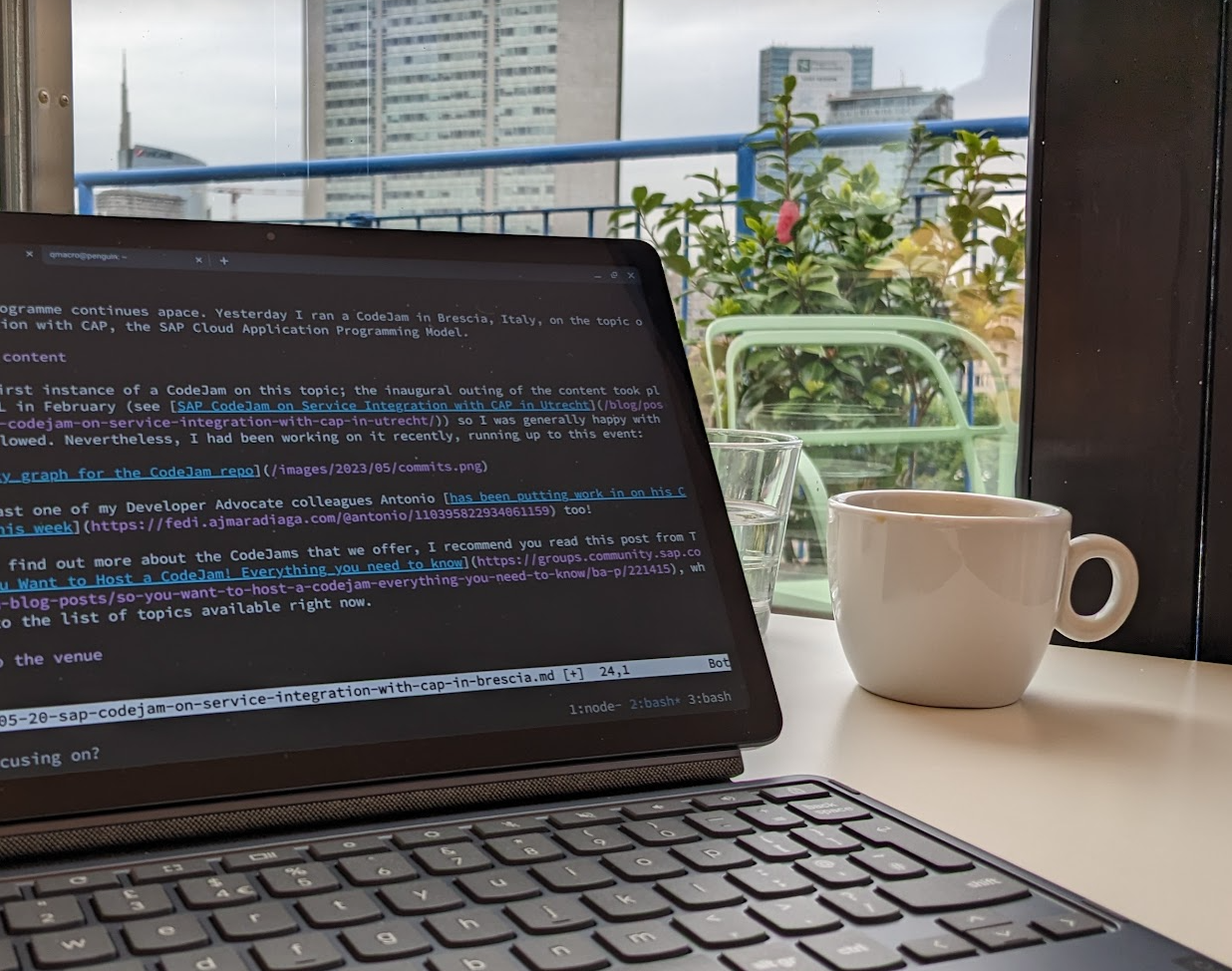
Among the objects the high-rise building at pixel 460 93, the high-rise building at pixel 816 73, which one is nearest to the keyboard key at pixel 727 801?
the high-rise building at pixel 816 73

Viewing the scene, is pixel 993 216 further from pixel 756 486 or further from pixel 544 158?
pixel 544 158

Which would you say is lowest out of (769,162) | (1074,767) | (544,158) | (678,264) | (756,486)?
(1074,767)

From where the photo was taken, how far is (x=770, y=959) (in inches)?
13.5

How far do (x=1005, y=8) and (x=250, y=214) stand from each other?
1.07 meters

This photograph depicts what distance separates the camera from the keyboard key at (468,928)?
1.12ft

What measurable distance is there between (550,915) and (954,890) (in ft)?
0.43

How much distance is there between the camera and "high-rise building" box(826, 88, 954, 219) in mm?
1502

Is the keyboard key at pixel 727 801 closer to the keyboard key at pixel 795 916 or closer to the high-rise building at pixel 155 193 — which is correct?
the keyboard key at pixel 795 916

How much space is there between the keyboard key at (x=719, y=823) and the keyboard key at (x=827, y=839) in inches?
0.7

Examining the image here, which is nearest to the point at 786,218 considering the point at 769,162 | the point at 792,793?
the point at 769,162

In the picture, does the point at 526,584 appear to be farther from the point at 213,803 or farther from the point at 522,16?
the point at 522,16

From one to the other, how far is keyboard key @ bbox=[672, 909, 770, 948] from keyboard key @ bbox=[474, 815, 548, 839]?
0.26ft

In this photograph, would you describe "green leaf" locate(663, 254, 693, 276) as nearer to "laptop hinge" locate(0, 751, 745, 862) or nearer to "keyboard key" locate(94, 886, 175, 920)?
"laptop hinge" locate(0, 751, 745, 862)

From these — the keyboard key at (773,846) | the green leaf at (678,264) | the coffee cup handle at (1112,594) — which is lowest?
the keyboard key at (773,846)
